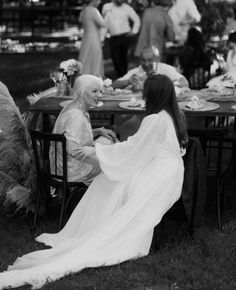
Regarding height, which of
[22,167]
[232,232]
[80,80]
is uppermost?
[80,80]

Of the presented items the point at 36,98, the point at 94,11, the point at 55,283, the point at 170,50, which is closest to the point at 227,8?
the point at 170,50

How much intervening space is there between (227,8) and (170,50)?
3446mm

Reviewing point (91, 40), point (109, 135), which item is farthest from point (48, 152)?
point (91, 40)

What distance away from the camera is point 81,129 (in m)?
4.96

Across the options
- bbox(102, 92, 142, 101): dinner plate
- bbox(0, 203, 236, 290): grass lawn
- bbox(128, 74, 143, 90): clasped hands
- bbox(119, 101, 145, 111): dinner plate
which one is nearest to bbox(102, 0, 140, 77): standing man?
bbox(128, 74, 143, 90): clasped hands

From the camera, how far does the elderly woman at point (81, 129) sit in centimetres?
492

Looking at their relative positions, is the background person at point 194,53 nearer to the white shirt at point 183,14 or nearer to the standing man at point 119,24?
the white shirt at point 183,14

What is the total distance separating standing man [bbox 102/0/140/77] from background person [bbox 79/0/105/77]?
0.43m

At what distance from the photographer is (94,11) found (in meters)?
10.9

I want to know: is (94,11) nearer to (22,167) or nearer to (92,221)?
(22,167)

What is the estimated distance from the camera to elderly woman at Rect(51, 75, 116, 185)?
4922 millimetres

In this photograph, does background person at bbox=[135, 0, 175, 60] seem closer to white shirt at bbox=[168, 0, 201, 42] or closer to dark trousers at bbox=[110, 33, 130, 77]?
white shirt at bbox=[168, 0, 201, 42]

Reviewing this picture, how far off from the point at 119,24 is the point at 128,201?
24.4 feet

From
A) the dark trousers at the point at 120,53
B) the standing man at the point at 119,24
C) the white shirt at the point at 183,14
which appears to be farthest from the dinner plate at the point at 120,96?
the dark trousers at the point at 120,53
